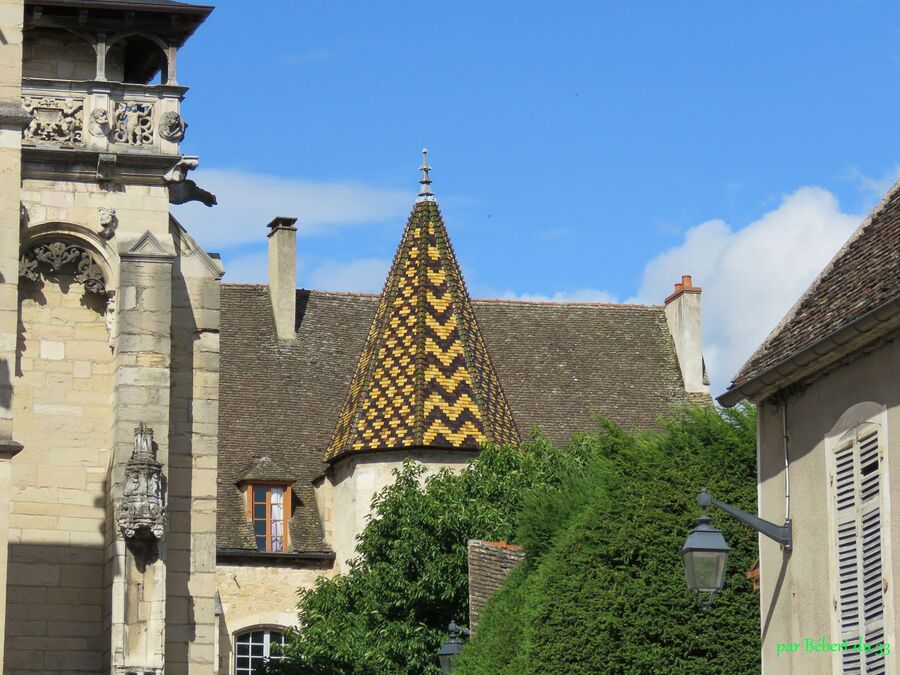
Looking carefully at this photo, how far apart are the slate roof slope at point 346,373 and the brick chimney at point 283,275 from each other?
26cm

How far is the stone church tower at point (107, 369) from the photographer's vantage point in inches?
882

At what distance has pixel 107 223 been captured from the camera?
2320 cm

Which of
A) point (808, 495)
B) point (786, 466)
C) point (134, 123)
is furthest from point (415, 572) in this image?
point (808, 495)

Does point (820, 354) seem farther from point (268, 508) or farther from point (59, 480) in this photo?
point (268, 508)

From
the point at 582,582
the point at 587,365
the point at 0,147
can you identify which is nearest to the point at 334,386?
the point at 587,365

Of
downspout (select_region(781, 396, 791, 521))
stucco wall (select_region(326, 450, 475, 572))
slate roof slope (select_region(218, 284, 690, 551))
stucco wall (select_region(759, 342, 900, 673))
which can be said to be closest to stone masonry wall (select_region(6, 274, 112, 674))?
stucco wall (select_region(759, 342, 900, 673))

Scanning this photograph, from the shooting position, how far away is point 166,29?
24.2 m

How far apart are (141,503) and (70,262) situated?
286 centimetres

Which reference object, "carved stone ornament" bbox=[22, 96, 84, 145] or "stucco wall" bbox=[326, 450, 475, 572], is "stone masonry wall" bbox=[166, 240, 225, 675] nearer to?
"carved stone ornament" bbox=[22, 96, 84, 145]

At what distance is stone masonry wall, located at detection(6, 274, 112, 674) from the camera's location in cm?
2266

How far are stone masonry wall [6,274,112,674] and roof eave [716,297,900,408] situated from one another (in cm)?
860

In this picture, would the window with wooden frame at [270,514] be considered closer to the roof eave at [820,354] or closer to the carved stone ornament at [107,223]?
the carved stone ornament at [107,223]

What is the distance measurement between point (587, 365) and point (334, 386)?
5.81 meters

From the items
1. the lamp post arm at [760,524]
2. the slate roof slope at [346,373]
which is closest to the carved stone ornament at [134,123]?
the lamp post arm at [760,524]
